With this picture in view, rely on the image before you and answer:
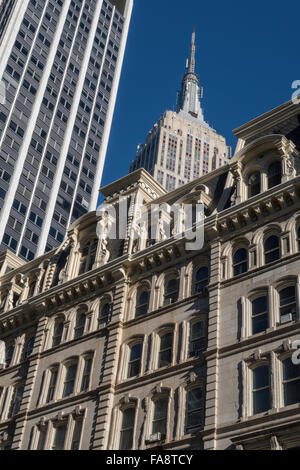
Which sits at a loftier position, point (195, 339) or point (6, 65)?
point (6, 65)

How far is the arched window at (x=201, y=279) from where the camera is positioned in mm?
39875

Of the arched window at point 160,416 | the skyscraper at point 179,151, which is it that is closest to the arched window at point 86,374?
the arched window at point 160,416

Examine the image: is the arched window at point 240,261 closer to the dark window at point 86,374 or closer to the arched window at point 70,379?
the dark window at point 86,374

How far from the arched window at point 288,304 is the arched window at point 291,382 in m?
2.28

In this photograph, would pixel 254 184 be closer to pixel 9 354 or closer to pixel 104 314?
pixel 104 314

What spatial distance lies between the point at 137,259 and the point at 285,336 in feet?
41.2

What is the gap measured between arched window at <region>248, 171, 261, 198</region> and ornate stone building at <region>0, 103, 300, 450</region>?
89mm

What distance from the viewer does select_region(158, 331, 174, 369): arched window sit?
3812 centimetres

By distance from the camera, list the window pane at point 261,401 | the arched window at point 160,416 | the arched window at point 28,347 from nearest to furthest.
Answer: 1. the window pane at point 261,401
2. the arched window at point 160,416
3. the arched window at point 28,347

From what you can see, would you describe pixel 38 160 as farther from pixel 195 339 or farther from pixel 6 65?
pixel 195 339

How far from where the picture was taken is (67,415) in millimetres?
40031

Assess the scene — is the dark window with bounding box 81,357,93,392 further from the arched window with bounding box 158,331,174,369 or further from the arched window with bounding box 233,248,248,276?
the arched window with bounding box 233,248,248,276

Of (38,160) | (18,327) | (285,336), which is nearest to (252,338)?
(285,336)

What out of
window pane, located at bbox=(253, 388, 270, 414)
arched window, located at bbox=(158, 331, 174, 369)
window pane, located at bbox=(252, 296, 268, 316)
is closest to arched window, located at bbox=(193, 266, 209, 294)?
arched window, located at bbox=(158, 331, 174, 369)
